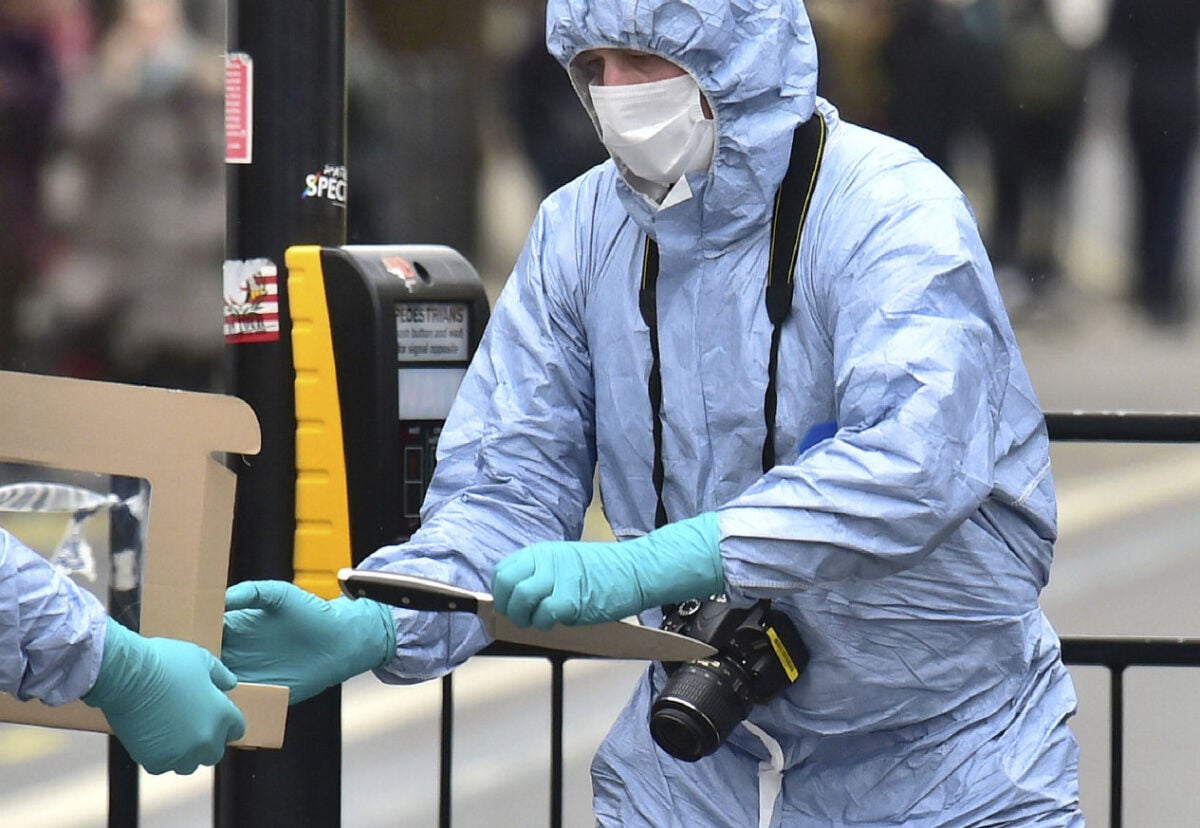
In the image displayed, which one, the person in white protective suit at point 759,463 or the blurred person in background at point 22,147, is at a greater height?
the person in white protective suit at point 759,463

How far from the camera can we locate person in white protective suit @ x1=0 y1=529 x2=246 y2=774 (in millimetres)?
1984

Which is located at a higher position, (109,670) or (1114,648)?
(109,670)

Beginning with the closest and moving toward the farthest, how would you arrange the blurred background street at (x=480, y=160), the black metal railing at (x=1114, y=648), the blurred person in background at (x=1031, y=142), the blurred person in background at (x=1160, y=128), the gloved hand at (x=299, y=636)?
the gloved hand at (x=299, y=636)
the black metal railing at (x=1114, y=648)
the blurred background street at (x=480, y=160)
the blurred person in background at (x=1031, y=142)
the blurred person in background at (x=1160, y=128)

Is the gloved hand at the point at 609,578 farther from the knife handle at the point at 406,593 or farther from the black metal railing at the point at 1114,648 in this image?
the black metal railing at the point at 1114,648

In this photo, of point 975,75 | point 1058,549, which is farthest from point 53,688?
point 975,75

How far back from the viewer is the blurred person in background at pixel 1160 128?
464 inches

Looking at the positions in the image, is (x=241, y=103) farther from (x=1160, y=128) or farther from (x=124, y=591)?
(x=1160, y=128)

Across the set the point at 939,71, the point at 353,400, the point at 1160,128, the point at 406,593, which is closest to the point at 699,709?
the point at 406,593

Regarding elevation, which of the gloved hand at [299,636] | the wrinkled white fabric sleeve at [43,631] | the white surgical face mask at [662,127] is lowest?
the gloved hand at [299,636]

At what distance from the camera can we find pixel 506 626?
6.80 ft

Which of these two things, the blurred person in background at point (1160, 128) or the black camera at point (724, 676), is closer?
the black camera at point (724, 676)

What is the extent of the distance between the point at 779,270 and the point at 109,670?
0.85 m

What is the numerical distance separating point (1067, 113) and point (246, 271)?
10.2 m

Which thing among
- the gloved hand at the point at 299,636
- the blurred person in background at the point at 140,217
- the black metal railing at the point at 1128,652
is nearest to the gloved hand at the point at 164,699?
the gloved hand at the point at 299,636
